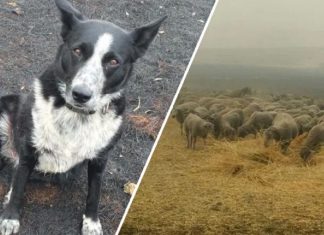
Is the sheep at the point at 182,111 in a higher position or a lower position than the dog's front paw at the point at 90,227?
higher

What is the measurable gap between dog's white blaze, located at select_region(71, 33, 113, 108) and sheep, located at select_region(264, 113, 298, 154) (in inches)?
18.5

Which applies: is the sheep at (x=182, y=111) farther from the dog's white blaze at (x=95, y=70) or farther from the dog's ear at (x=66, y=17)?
the dog's ear at (x=66, y=17)

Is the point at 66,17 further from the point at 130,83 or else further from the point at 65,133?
the point at 130,83

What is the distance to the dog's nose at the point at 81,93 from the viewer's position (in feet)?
5.90

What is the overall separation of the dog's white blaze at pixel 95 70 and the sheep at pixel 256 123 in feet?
1.31

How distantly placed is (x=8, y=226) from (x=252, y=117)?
2.73ft

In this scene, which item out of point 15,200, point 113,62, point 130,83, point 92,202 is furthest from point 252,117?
point 130,83

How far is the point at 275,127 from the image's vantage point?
171 centimetres

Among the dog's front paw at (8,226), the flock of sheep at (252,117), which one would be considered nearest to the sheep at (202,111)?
the flock of sheep at (252,117)

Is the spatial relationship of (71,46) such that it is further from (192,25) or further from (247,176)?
(192,25)

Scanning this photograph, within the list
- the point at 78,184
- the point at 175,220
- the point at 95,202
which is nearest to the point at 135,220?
the point at 175,220

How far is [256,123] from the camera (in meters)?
1.74

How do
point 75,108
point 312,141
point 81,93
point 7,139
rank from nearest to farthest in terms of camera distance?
point 312,141
point 81,93
point 75,108
point 7,139

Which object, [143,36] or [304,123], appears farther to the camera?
[143,36]
